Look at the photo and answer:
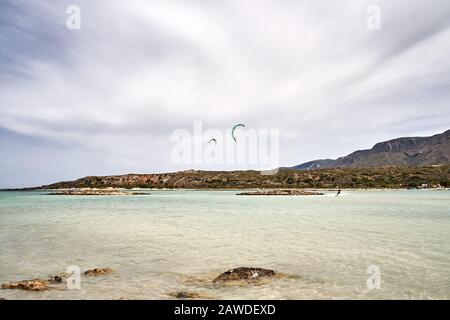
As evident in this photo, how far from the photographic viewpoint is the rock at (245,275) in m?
12.1

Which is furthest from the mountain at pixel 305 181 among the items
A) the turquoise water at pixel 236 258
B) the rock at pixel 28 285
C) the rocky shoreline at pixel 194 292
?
the rock at pixel 28 285

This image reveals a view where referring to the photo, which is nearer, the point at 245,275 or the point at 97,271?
the point at 245,275

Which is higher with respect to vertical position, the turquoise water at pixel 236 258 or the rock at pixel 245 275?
the rock at pixel 245 275

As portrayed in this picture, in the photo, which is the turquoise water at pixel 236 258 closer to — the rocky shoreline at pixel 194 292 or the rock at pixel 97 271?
the rocky shoreline at pixel 194 292

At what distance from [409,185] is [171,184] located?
399 ft

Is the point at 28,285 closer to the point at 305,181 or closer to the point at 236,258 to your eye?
the point at 236,258

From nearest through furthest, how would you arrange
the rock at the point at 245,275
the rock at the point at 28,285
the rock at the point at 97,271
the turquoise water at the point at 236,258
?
1. the turquoise water at the point at 236,258
2. the rock at the point at 28,285
3. the rock at the point at 245,275
4. the rock at the point at 97,271

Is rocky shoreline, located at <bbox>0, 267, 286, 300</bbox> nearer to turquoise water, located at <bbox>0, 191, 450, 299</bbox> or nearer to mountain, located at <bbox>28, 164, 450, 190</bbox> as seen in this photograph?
turquoise water, located at <bbox>0, 191, 450, 299</bbox>

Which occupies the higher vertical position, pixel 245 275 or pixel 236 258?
pixel 245 275

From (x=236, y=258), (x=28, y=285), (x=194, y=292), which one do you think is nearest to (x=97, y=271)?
(x=28, y=285)

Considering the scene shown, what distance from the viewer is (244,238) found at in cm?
2131

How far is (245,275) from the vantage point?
40.5ft
